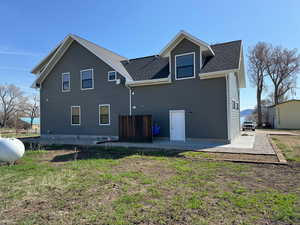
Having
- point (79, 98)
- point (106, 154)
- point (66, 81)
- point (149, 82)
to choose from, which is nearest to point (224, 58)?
point (149, 82)

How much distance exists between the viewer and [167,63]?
42.7 feet

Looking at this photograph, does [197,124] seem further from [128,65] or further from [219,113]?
[128,65]

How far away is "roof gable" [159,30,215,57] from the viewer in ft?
34.6

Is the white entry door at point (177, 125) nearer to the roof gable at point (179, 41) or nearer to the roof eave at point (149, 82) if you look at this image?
the roof eave at point (149, 82)

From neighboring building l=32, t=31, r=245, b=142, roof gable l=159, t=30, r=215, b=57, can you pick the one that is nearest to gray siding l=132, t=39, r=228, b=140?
neighboring building l=32, t=31, r=245, b=142

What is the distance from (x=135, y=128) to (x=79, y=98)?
5.99 meters

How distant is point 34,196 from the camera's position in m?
3.73

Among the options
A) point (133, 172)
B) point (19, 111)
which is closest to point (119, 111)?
point (133, 172)

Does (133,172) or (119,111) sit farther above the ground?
(119,111)

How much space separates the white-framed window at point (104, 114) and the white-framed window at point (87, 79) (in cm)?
189

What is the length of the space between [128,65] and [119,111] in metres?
4.34

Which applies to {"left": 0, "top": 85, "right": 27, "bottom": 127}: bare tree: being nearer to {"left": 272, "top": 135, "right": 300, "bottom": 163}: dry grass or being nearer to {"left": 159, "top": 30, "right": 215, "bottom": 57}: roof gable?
{"left": 159, "top": 30, "right": 215, "bottom": 57}: roof gable

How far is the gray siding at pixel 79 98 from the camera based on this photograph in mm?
13281

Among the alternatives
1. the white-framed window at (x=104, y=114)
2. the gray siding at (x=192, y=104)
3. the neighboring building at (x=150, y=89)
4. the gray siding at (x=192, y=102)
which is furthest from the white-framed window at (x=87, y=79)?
the gray siding at (x=192, y=102)
